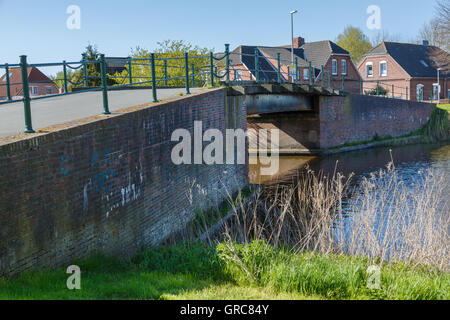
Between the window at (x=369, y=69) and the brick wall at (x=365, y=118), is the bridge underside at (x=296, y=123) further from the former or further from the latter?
the window at (x=369, y=69)

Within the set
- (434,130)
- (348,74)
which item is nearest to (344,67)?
(348,74)

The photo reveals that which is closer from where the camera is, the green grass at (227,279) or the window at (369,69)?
the green grass at (227,279)

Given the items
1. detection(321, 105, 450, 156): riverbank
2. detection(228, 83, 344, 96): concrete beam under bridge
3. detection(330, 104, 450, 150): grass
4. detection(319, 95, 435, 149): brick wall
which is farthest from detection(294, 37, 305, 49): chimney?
detection(228, 83, 344, 96): concrete beam under bridge

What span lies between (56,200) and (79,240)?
812mm

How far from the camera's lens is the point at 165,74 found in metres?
14.2

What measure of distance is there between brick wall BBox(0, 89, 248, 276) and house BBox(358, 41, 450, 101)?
41.5 m

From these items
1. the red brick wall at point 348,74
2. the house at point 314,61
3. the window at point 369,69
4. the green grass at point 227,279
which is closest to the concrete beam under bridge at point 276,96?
the green grass at point 227,279

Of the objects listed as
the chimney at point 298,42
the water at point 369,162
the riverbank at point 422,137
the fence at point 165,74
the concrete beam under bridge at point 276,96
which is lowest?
the water at point 369,162

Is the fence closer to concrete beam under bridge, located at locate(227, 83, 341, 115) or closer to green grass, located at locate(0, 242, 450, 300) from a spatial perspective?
concrete beam under bridge, located at locate(227, 83, 341, 115)

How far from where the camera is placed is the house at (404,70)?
48.3m

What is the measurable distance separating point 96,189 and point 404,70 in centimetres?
4633

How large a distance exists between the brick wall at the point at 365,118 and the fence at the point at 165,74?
1.10 meters
